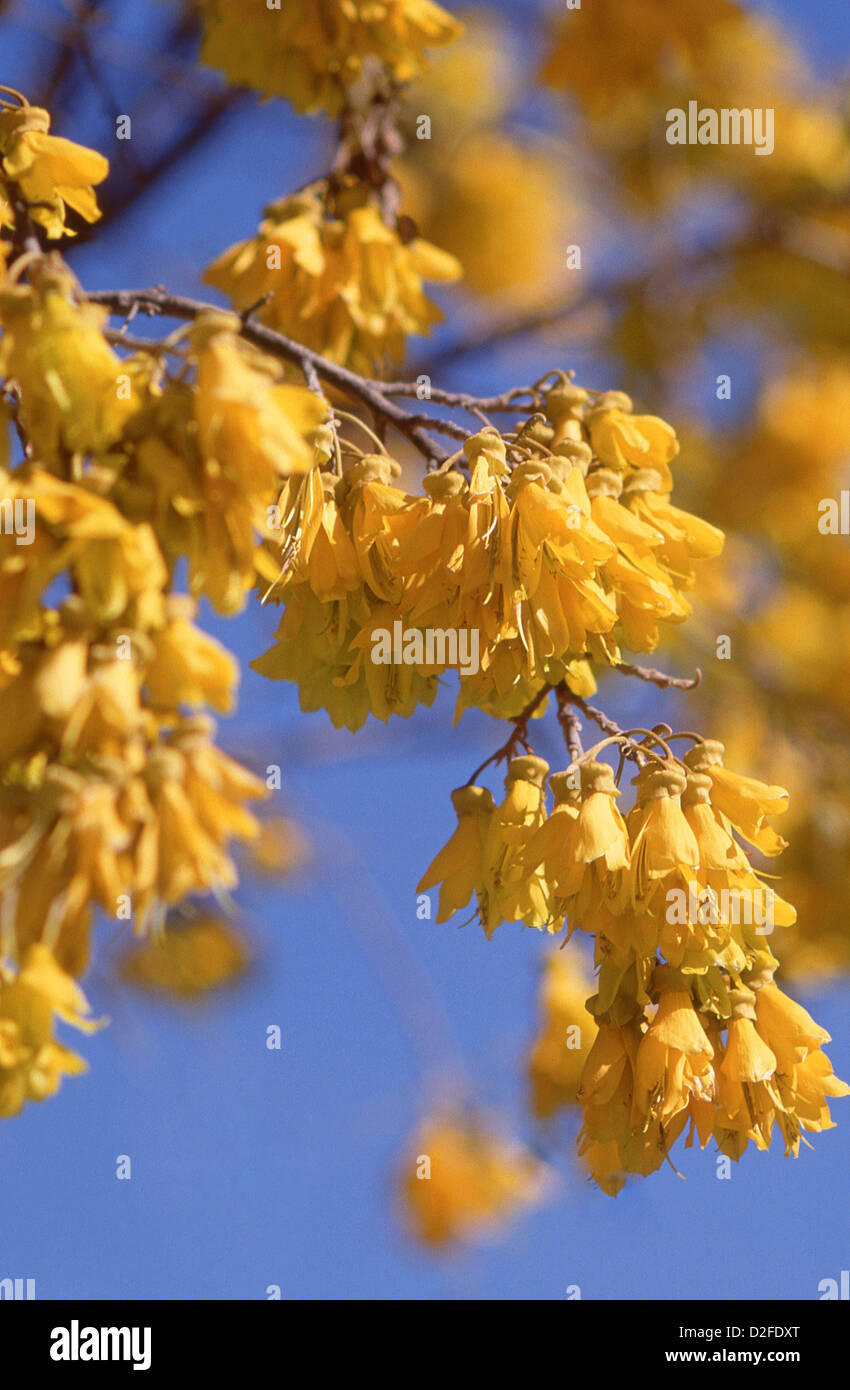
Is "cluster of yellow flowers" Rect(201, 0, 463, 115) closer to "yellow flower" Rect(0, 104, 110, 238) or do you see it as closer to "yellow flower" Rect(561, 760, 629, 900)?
"yellow flower" Rect(0, 104, 110, 238)

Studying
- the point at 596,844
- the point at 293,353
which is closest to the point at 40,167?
the point at 293,353

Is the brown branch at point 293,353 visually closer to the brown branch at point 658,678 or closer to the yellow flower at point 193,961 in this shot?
the brown branch at point 658,678

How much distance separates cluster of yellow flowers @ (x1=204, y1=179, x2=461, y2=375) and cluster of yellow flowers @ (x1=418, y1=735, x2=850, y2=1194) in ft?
3.66

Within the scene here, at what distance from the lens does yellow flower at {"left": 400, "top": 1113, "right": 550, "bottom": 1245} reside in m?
5.37

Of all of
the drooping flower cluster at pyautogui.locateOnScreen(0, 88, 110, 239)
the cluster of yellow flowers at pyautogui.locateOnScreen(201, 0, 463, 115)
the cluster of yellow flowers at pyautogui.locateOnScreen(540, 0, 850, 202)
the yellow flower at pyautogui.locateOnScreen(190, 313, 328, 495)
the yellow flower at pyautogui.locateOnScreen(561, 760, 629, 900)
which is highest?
the cluster of yellow flowers at pyautogui.locateOnScreen(540, 0, 850, 202)

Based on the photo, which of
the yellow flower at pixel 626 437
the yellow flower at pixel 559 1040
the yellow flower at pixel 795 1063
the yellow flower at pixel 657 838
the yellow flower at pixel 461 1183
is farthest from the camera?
the yellow flower at pixel 461 1183

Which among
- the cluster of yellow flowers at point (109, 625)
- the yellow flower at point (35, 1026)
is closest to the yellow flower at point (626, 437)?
the cluster of yellow flowers at point (109, 625)

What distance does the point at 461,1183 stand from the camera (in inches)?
223

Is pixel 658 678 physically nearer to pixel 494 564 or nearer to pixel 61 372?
pixel 494 564

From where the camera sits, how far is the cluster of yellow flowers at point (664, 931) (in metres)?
1.73

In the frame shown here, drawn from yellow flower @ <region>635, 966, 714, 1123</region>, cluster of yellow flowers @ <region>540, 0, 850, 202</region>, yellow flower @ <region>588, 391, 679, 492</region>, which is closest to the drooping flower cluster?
yellow flower @ <region>588, 391, 679, 492</region>

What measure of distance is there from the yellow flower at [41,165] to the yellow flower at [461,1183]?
4.02 m

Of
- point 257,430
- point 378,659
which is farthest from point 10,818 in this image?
point 378,659

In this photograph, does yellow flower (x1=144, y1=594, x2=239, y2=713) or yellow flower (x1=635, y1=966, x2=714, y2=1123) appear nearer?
yellow flower (x1=144, y1=594, x2=239, y2=713)
